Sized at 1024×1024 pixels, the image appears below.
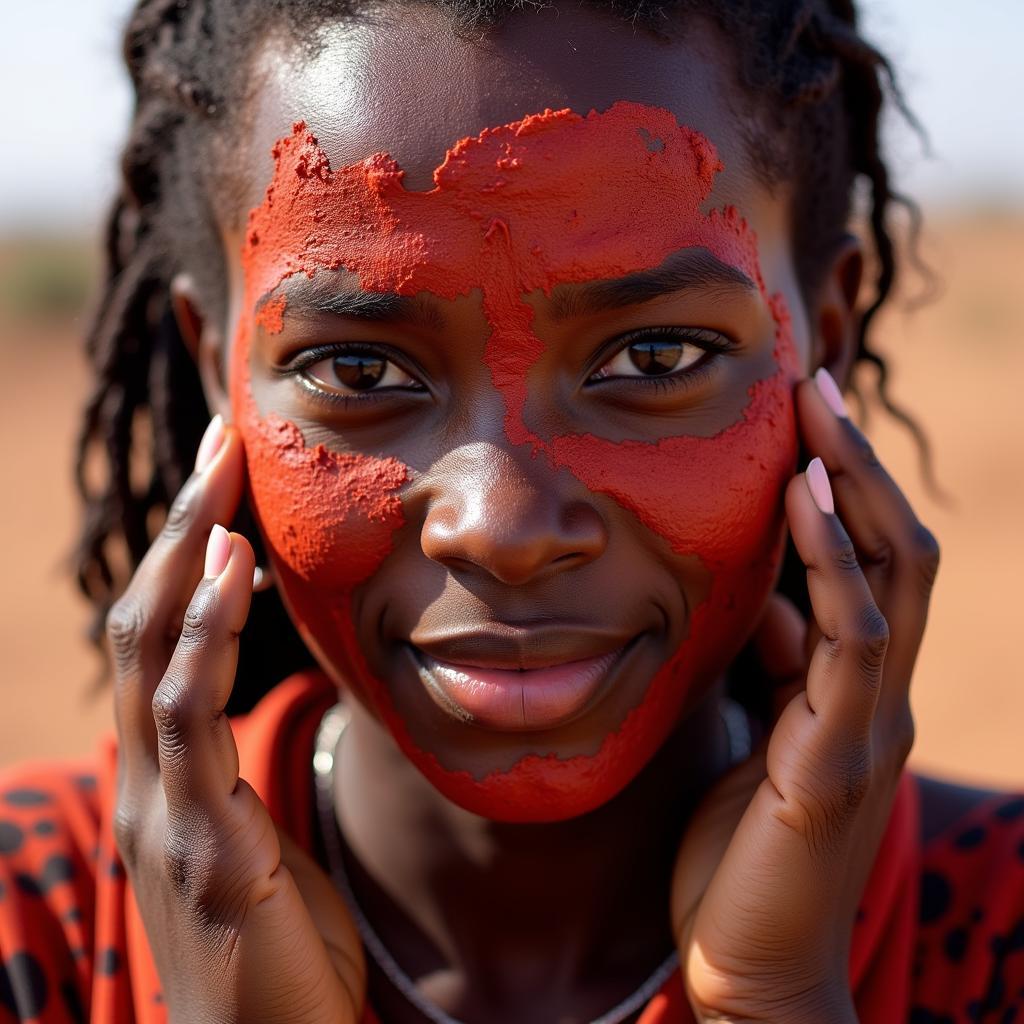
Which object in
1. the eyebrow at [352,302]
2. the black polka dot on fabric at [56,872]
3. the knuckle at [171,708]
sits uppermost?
the eyebrow at [352,302]

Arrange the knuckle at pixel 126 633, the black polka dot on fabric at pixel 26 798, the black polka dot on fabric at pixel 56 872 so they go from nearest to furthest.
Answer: the knuckle at pixel 126 633
the black polka dot on fabric at pixel 56 872
the black polka dot on fabric at pixel 26 798

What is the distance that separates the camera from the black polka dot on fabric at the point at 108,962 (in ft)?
7.24

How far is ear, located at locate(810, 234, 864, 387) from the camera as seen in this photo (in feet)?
7.79

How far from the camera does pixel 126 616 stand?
214cm

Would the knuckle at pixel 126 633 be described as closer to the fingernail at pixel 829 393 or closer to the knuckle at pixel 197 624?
the knuckle at pixel 197 624

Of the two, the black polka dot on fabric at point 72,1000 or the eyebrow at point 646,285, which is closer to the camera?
the eyebrow at point 646,285

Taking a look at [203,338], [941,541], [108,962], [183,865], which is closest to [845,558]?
[183,865]

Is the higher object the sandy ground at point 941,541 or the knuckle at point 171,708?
the knuckle at point 171,708

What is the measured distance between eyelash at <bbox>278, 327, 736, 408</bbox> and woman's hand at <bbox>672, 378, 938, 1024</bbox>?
0.71 feet

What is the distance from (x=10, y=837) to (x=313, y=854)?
1.82 feet

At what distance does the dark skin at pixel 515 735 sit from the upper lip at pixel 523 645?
19 mm

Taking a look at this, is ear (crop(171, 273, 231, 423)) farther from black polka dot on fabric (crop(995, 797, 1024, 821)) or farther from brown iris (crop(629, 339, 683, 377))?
black polka dot on fabric (crop(995, 797, 1024, 821))

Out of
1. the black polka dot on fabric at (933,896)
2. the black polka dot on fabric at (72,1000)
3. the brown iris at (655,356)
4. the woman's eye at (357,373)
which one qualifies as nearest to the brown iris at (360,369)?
the woman's eye at (357,373)

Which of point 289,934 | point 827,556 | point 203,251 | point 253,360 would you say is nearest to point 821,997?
point 827,556
